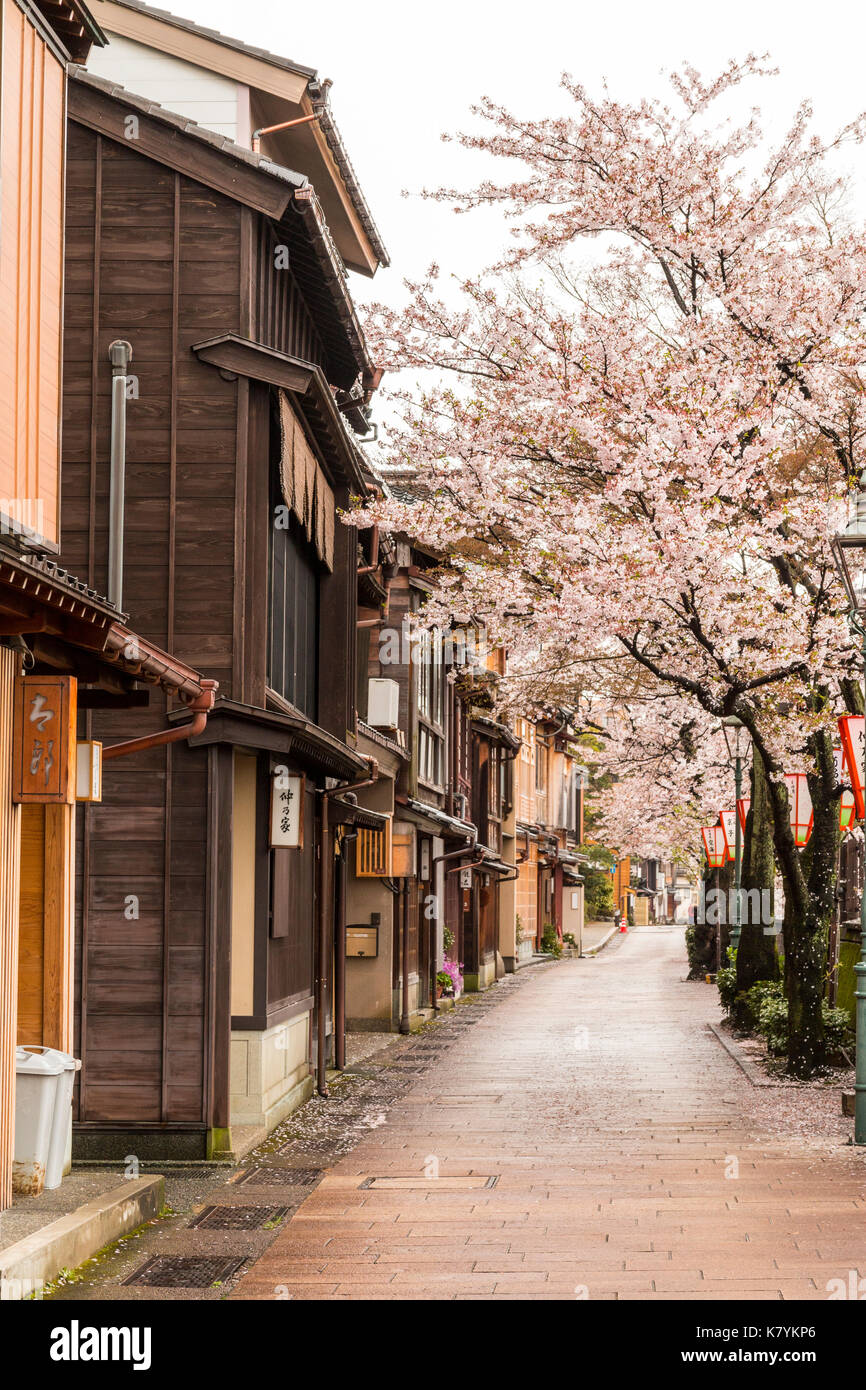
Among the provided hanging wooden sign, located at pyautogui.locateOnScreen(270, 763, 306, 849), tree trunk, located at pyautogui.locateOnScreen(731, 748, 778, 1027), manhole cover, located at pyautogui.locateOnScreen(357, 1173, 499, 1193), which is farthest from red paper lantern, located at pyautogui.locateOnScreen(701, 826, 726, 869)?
manhole cover, located at pyautogui.locateOnScreen(357, 1173, 499, 1193)

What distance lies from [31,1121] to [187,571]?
541cm

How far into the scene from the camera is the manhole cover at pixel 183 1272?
8.83 metres

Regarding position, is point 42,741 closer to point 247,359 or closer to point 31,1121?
point 31,1121

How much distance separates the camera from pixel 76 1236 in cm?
884

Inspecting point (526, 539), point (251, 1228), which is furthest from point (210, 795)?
point (526, 539)

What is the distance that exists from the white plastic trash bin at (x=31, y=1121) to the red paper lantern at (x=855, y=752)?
894 cm

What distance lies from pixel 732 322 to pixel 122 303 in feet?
23.0

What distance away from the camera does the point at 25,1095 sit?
9.48 metres

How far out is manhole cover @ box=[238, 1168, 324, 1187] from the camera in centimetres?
1221

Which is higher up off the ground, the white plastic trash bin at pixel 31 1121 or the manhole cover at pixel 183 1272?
the white plastic trash bin at pixel 31 1121

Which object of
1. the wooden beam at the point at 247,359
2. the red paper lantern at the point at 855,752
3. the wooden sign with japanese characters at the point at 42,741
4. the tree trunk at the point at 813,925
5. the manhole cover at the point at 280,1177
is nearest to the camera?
the wooden sign with japanese characters at the point at 42,741

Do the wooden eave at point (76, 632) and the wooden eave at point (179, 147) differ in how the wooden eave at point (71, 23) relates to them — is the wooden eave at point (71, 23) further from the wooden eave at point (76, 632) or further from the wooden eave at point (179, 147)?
the wooden eave at point (76, 632)

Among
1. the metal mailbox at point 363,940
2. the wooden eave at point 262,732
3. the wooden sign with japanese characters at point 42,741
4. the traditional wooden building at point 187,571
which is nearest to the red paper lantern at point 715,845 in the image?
the metal mailbox at point 363,940

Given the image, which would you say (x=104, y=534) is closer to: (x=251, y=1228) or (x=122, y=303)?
(x=122, y=303)
